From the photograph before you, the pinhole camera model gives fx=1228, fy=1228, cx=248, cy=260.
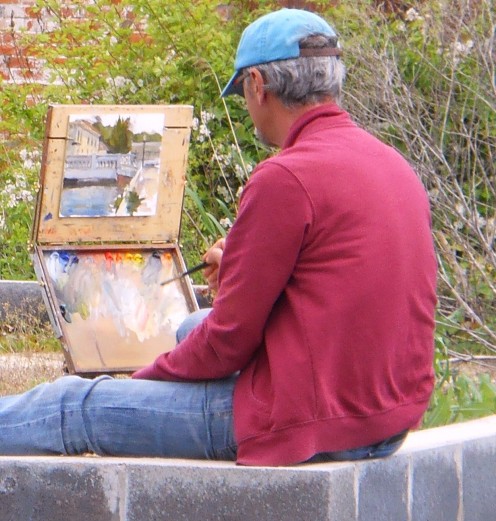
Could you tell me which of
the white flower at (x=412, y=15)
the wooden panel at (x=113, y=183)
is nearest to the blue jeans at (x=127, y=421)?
the wooden panel at (x=113, y=183)

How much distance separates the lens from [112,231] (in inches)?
209

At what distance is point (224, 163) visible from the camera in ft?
23.5

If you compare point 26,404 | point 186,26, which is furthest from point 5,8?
point 26,404

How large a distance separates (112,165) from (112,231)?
0.29m

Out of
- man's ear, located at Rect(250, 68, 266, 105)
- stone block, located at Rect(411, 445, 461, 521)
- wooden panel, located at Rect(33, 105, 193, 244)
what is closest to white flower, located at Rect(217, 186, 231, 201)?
wooden panel, located at Rect(33, 105, 193, 244)

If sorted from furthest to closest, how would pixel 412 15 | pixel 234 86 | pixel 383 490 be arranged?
pixel 412 15
pixel 234 86
pixel 383 490

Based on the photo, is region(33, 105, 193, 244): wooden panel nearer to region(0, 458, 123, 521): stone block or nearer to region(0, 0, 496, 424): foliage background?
region(0, 0, 496, 424): foliage background

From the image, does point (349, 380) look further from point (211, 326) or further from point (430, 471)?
point (430, 471)

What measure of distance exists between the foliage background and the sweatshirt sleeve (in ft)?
7.76

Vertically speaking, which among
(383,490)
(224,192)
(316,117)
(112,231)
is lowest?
(224,192)

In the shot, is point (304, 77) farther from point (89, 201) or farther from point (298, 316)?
point (89, 201)

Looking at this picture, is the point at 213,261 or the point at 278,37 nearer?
the point at 278,37

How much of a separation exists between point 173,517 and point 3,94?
17.4 feet

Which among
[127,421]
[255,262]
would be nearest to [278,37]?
[255,262]
